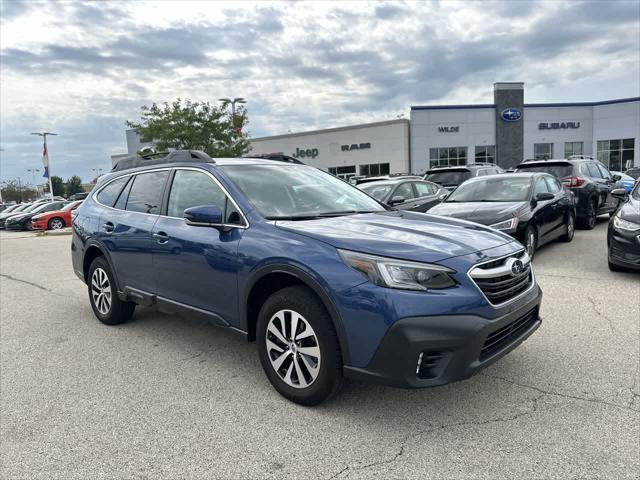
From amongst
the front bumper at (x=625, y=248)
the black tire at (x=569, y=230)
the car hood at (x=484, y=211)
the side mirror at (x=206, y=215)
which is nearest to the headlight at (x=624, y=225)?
the front bumper at (x=625, y=248)

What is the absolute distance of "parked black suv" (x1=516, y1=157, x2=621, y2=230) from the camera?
10789 millimetres

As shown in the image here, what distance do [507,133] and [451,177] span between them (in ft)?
116

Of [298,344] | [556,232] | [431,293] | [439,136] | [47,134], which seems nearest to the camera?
[431,293]

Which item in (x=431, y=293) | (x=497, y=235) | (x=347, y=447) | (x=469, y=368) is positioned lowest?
(x=347, y=447)

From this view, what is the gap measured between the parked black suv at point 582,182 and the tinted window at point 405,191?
2.77 meters

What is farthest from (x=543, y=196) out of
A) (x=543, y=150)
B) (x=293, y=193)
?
(x=543, y=150)

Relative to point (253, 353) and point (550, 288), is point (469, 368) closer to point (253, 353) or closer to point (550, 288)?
point (253, 353)

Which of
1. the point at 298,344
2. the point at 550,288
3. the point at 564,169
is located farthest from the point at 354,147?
the point at 298,344

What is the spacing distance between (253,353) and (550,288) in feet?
13.2

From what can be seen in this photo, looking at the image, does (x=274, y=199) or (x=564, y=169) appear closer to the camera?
(x=274, y=199)

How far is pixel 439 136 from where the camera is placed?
44969 millimetres

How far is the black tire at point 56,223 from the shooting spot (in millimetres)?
24016

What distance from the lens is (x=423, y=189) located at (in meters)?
11.5

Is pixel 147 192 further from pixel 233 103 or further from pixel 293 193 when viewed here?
pixel 233 103
